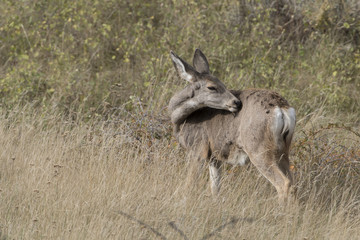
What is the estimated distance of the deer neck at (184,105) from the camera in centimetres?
640

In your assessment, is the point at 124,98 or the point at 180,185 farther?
the point at 124,98

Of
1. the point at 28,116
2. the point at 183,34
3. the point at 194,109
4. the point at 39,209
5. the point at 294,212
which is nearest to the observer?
the point at 39,209

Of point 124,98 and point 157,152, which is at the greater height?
point 157,152

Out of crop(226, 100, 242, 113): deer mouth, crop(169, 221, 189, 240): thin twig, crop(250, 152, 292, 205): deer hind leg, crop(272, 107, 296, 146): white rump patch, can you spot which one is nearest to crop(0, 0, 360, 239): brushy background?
crop(169, 221, 189, 240): thin twig

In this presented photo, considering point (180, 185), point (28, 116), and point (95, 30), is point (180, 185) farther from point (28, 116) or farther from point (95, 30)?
point (95, 30)

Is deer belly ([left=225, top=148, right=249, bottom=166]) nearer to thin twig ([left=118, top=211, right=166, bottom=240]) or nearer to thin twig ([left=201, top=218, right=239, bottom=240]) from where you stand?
thin twig ([left=201, top=218, right=239, bottom=240])

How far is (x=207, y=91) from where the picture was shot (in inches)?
248

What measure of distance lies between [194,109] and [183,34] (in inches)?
147

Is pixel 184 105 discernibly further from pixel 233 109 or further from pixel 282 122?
pixel 282 122

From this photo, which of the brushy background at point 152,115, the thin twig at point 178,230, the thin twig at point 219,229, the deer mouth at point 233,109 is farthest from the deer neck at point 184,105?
the thin twig at point 178,230

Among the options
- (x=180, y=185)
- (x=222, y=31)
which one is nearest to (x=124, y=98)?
(x=222, y=31)

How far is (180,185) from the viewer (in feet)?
19.3

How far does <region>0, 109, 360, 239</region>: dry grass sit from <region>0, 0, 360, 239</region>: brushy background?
2 centimetres

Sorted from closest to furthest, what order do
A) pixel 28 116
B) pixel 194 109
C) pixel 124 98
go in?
pixel 194 109, pixel 28 116, pixel 124 98
